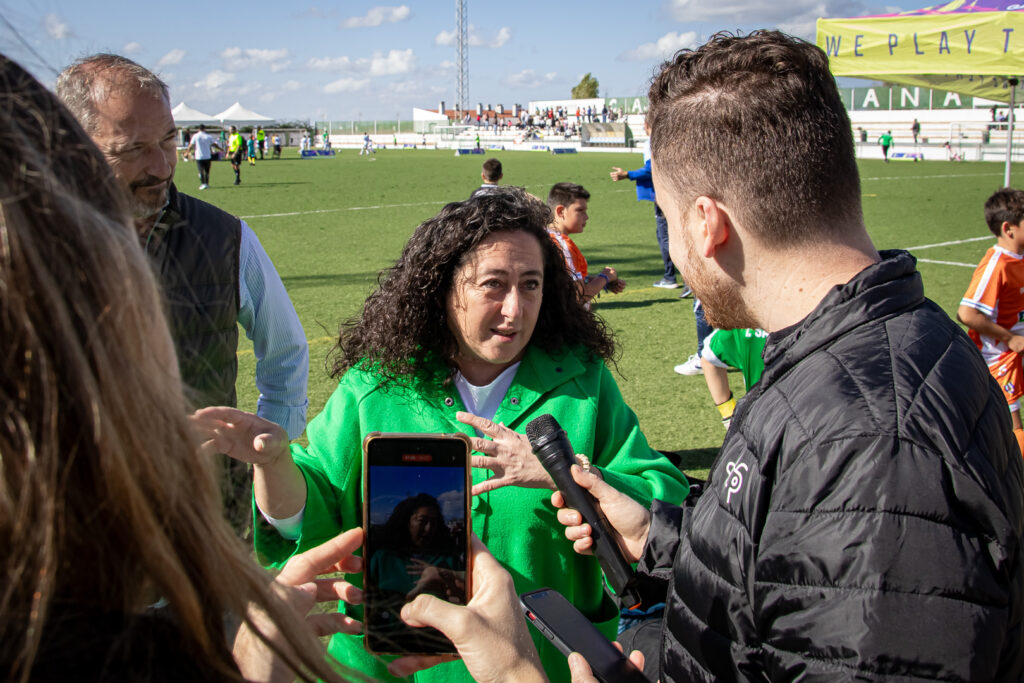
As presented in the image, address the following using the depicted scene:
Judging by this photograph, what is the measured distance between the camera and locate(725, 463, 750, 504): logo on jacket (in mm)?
1347

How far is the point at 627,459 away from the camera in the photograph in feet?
7.72

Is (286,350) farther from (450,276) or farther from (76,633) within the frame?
(76,633)

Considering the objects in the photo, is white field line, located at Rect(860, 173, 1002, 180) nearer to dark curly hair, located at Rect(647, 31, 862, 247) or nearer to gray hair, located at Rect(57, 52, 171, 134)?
gray hair, located at Rect(57, 52, 171, 134)

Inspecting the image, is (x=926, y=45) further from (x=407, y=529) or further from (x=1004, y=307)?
(x=407, y=529)

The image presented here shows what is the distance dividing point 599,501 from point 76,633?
4.84 feet

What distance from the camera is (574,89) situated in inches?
5477

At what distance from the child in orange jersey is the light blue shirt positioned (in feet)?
13.0

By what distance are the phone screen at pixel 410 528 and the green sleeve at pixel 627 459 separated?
0.63 metres

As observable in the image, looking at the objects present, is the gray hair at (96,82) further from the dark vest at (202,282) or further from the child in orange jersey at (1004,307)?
the child in orange jersey at (1004,307)

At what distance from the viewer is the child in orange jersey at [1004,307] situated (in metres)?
4.88

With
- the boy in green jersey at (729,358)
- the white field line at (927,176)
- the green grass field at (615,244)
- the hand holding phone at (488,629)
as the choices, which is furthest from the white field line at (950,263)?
the white field line at (927,176)

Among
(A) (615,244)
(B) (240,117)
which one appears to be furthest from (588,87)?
(A) (615,244)

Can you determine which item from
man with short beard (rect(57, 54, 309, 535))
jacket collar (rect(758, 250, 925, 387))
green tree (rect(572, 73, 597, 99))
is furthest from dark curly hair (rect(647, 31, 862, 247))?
green tree (rect(572, 73, 597, 99))

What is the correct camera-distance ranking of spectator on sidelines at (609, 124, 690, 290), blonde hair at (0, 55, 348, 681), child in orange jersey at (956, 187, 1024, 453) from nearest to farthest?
blonde hair at (0, 55, 348, 681), child in orange jersey at (956, 187, 1024, 453), spectator on sidelines at (609, 124, 690, 290)
